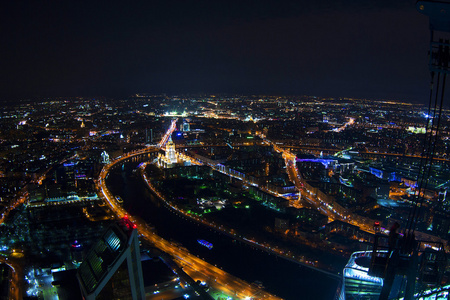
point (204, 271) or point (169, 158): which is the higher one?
point (169, 158)

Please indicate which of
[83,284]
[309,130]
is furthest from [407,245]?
[309,130]

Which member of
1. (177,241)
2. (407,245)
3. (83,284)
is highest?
(407,245)

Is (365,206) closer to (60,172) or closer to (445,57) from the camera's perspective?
(445,57)

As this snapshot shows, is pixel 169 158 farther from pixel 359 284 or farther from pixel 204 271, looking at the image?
pixel 359 284

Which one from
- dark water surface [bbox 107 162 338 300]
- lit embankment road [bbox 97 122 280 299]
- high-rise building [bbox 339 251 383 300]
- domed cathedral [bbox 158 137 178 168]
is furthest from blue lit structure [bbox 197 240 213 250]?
domed cathedral [bbox 158 137 178 168]

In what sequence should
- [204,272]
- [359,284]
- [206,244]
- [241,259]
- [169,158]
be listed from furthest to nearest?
[169,158] < [206,244] < [241,259] < [204,272] < [359,284]

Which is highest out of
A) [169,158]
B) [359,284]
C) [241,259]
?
[359,284]

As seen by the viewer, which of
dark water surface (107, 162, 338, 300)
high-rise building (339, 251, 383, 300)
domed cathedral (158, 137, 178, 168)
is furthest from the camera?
domed cathedral (158, 137, 178, 168)

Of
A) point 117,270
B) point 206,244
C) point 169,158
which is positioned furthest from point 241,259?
point 169,158

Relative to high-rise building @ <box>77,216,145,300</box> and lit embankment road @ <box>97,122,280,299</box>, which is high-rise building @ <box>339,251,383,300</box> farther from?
high-rise building @ <box>77,216,145,300</box>
